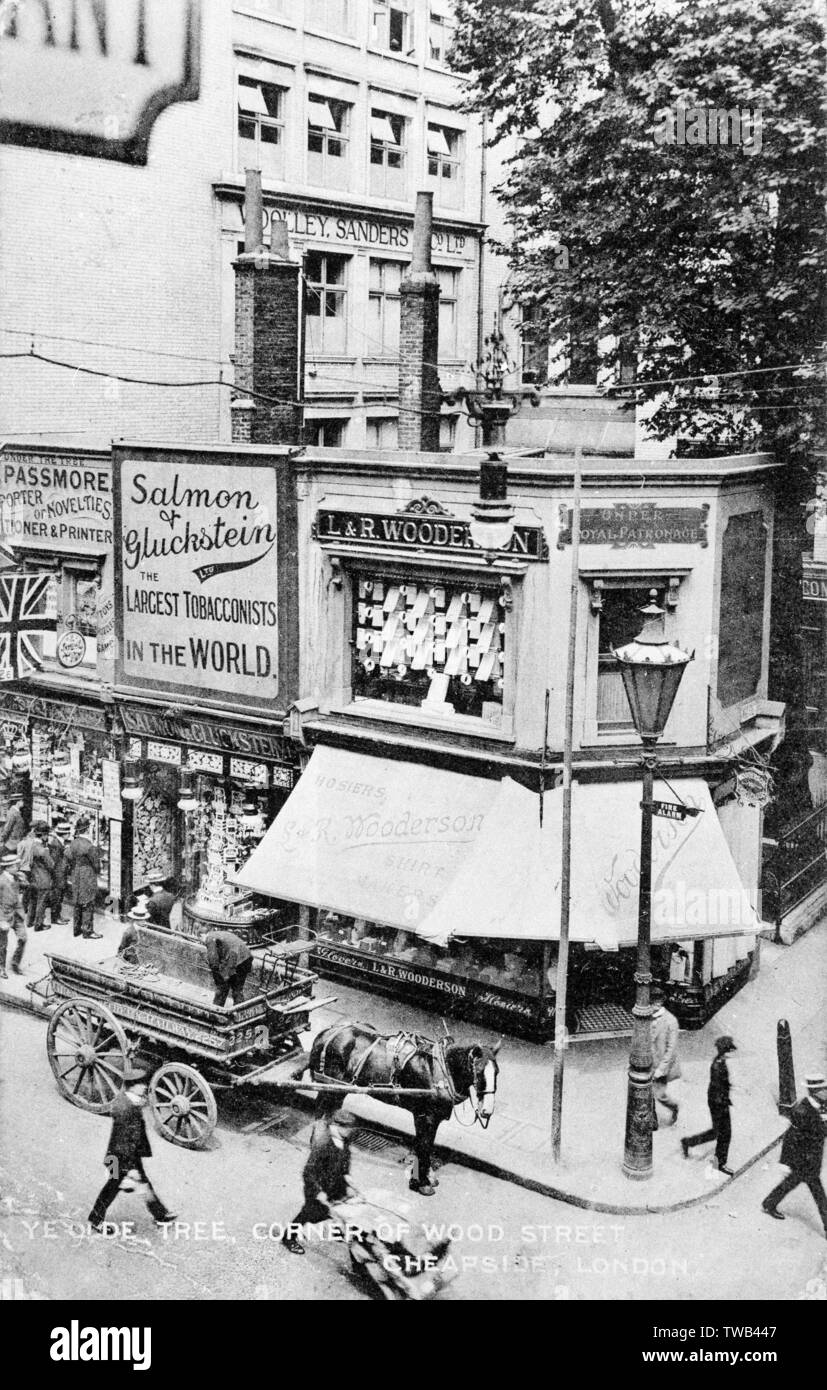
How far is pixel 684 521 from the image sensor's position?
50.8 ft

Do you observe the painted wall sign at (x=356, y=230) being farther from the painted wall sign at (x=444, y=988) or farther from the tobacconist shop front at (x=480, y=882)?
the painted wall sign at (x=444, y=988)

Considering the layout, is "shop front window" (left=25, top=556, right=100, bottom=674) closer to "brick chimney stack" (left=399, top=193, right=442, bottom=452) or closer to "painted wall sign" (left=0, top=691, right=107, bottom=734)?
"painted wall sign" (left=0, top=691, right=107, bottom=734)

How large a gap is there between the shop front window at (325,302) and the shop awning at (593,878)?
14.9 m

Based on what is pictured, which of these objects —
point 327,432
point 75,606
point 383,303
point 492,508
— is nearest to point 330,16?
point 383,303

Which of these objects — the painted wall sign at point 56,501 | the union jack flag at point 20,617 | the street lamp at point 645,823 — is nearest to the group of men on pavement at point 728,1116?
the street lamp at point 645,823

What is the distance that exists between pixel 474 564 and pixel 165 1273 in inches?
353

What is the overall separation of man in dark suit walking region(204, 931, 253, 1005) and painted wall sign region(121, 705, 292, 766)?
200 inches

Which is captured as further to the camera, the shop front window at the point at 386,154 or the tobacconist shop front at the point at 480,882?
the shop front window at the point at 386,154

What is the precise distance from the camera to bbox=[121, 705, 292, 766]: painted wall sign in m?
18.1

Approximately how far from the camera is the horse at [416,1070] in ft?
40.0

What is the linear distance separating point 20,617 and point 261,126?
11.3 meters

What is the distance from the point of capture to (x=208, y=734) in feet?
61.8

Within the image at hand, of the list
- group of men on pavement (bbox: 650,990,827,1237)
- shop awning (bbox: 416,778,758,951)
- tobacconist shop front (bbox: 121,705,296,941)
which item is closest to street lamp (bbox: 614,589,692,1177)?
group of men on pavement (bbox: 650,990,827,1237)
